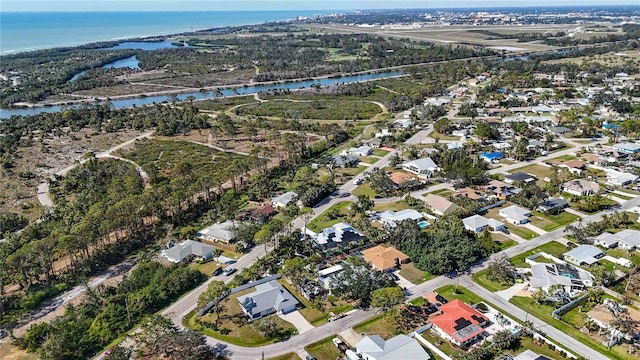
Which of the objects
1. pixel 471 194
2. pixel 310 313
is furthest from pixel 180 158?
pixel 310 313

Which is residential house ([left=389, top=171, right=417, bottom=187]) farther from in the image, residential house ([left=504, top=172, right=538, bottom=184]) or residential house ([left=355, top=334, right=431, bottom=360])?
residential house ([left=355, top=334, right=431, bottom=360])

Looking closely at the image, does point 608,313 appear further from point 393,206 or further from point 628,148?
point 628,148

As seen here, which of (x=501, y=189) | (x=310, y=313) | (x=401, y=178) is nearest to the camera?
(x=310, y=313)

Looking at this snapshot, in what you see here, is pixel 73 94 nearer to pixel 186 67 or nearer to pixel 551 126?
pixel 186 67

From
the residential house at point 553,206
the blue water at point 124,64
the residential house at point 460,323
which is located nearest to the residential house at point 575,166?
the residential house at point 553,206

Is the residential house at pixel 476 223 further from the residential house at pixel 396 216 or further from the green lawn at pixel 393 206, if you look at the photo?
the green lawn at pixel 393 206

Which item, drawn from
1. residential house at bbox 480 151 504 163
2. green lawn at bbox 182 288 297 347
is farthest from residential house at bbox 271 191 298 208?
residential house at bbox 480 151 504 163

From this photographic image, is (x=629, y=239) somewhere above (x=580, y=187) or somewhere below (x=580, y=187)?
below
